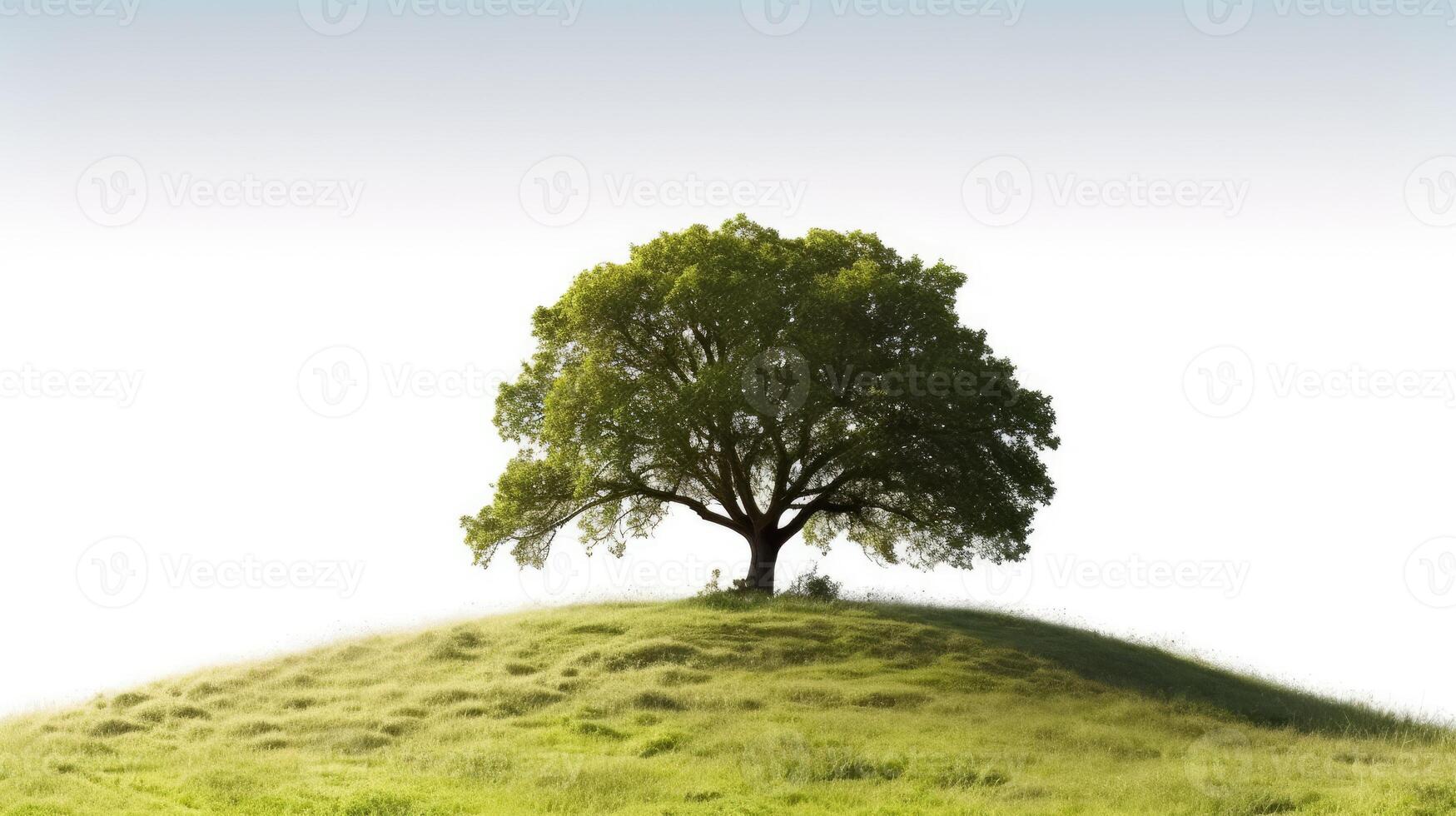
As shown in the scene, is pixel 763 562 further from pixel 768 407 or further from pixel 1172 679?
pixel 1172 679

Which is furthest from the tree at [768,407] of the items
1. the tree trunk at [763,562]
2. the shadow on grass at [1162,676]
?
the shadow on grass at [1162,676]

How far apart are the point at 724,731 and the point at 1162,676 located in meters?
15.1

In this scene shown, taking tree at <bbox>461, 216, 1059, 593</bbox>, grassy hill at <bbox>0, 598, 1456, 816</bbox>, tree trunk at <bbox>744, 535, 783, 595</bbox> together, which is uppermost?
tree at <bbox>461, 216, 1059, 593</bbox>

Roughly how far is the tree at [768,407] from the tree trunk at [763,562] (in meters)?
0.06

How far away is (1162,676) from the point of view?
1248 inches

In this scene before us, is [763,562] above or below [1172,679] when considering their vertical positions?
above

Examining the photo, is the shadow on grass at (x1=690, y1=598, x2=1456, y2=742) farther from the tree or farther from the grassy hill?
the tree

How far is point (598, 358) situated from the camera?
36812 mm

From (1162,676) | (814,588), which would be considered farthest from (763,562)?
(1162,676)

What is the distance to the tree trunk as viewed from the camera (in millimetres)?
36906

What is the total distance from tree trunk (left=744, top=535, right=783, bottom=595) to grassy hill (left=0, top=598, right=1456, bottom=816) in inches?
105

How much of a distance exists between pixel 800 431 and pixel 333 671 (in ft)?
50.7

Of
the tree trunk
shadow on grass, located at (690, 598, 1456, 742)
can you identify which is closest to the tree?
the tree trunk

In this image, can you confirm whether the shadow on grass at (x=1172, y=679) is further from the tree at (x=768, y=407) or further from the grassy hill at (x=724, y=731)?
the tree at (x=768, y=407)
